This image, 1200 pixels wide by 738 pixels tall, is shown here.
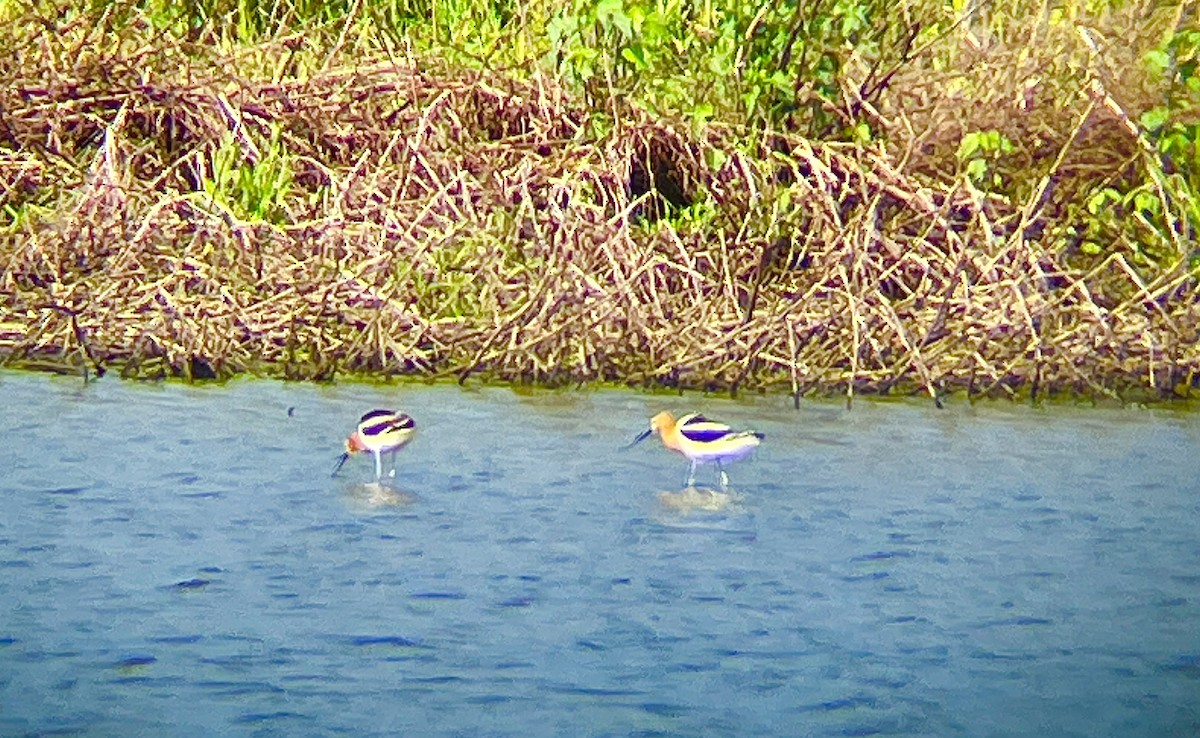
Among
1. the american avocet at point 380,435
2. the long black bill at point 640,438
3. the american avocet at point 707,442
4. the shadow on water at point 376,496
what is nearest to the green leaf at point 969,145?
the long black bill at point 640,438

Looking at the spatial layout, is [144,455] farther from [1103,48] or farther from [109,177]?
[1103,48]

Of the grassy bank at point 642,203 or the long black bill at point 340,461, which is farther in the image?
the grassy bank at point 642,203

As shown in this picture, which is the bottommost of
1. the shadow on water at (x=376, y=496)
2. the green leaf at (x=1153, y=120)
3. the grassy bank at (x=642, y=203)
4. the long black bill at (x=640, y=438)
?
the shadow on water at (x=376, y=496)

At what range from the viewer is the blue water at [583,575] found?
20.7 feet

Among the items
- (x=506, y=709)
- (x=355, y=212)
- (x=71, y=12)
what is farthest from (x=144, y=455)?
(x=71, y=12)

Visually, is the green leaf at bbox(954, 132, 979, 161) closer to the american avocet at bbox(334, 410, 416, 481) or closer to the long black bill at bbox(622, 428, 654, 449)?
the long black bill at bbox(622, 428, 654, 449)

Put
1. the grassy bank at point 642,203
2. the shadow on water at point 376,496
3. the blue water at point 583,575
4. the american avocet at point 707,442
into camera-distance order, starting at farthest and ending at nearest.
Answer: the grassy bank at point 642,203, the american avocet at point 707,442, the shadow on water at point 376,496, the blue water at point 583,575

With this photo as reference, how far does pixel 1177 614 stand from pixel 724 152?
545 cm

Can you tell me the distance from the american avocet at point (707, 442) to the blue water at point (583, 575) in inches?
6.4

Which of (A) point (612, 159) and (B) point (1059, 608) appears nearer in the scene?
(B) point (1059, 608)

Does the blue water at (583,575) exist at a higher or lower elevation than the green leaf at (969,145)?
lower

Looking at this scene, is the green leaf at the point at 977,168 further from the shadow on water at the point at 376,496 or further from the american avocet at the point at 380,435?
the shadow on water at the point at 376,496

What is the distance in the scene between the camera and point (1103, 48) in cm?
1216

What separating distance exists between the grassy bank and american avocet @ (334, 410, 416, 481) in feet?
7.81
